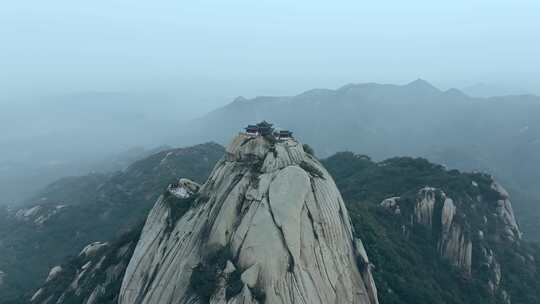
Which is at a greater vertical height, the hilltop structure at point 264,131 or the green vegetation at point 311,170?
the hilltop structure at point 264,131

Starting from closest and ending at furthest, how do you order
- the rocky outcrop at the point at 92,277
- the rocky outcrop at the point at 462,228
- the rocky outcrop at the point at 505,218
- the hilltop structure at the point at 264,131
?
the hilltop structure at the point at 264,131, the rocky outcrop at the point at 92,277, the rocky outcrop at the point at 462,228, the rocky outcrop at the point at 505,218

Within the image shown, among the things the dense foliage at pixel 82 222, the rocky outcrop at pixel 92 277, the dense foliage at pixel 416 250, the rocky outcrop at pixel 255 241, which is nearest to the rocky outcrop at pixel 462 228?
the dense foliage at pixel 416 250

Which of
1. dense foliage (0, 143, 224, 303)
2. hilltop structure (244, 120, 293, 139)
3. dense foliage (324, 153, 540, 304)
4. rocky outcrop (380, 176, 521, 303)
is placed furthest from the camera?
dense foliage (0, 143, 224, 303)

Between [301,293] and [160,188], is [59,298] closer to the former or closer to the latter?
[301,293]

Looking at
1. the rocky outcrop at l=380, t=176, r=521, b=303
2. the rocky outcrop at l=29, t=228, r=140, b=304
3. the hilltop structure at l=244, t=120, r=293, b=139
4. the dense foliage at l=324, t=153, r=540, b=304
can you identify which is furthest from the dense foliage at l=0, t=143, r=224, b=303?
the hilltop structure at l=244, t=120, r=293, b=139

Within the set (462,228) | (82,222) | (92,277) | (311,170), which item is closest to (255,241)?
(311,170)

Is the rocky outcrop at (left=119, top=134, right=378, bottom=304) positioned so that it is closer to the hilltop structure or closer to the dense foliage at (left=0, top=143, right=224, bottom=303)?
the hilltop structure

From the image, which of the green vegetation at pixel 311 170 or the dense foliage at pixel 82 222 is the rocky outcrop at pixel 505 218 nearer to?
the green vegetation at pixel 311 170

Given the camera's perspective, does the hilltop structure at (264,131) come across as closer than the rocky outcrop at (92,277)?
Yes
